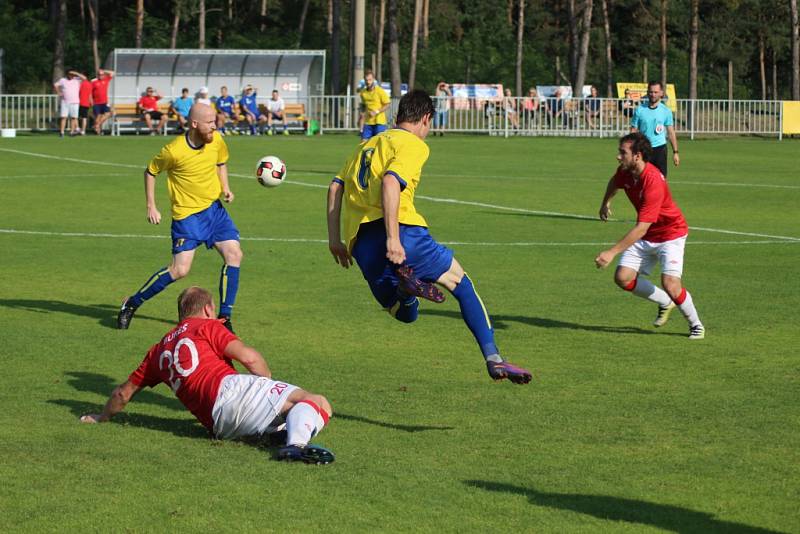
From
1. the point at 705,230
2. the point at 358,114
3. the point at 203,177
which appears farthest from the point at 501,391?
the point at 358,114

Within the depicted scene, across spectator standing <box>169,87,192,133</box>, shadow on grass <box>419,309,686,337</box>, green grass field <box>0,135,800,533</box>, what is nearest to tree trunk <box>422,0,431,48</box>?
spectator standing <box>169,87,192,133</box>

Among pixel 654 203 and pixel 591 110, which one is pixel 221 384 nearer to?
pixel 654 203

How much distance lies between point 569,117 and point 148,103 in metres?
14.3

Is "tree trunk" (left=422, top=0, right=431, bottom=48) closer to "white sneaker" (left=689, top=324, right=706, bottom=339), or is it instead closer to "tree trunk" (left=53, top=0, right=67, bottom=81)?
"tree trunk" (left=53, top=0, right=67, bottom=81)

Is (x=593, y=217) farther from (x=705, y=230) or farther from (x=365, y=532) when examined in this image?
(x=365, y=532)

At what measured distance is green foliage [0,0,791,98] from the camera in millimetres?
76062

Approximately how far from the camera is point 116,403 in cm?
777

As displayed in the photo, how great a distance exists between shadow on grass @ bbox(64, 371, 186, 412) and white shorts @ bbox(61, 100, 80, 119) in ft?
110

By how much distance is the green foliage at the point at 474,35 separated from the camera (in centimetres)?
7606

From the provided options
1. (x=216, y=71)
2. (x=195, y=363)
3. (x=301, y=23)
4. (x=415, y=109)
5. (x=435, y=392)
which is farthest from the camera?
(x=301, y=23)

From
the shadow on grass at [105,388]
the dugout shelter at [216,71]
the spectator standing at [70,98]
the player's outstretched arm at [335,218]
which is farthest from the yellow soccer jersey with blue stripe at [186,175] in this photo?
the dugout shelter at [216,71]

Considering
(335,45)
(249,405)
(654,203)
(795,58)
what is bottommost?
(249,405)

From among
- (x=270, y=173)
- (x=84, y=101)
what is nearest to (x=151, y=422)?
(x=270, y=173)

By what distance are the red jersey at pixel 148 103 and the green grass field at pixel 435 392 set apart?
23.7 metres
